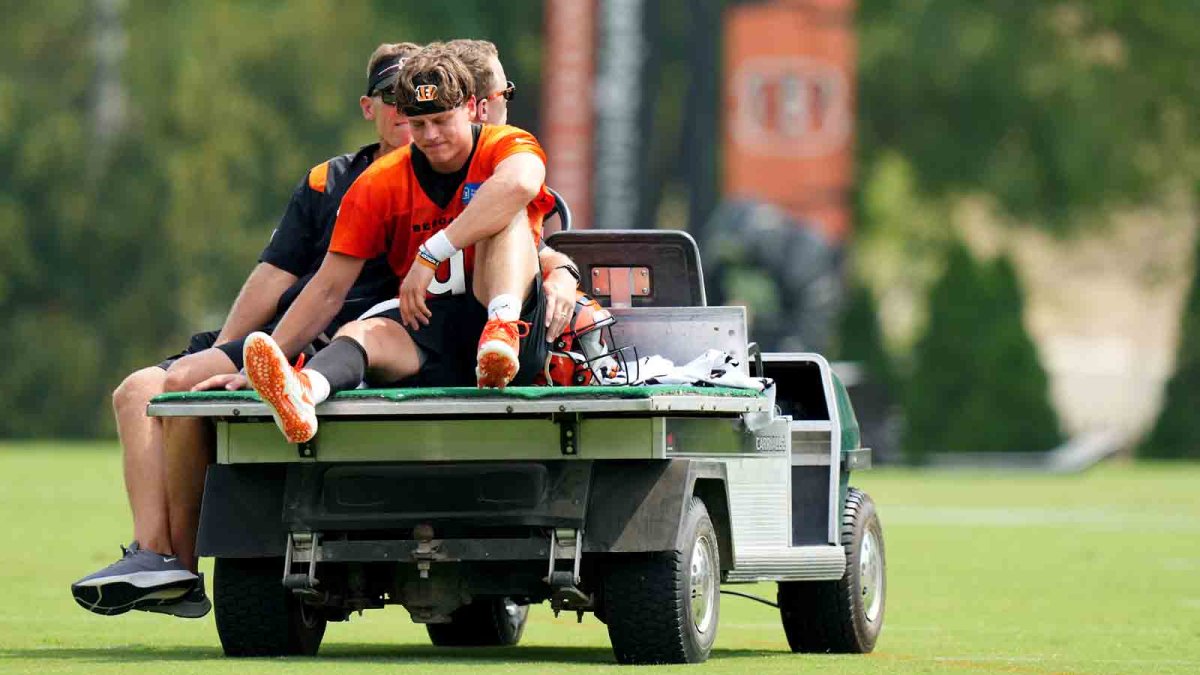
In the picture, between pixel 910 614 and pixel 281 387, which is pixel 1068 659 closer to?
pixel 910 614

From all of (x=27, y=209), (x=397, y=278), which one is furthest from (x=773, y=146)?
(x=397, y=278)

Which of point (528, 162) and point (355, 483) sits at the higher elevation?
point (528, 162)

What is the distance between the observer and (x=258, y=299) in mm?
10875

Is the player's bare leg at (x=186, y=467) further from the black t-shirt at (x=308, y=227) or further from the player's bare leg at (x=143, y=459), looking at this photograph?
the black t-shirt at (x=308, y=227)

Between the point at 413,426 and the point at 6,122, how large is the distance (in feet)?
131

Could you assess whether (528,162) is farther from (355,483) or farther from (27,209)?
(27,209)

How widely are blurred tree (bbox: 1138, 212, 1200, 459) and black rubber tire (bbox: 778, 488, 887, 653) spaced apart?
30323 millimetres

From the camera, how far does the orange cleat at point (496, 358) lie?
29.8ft

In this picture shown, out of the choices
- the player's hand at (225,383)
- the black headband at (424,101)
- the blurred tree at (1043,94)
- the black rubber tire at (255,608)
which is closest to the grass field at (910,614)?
the black rubber tire at (255,608)

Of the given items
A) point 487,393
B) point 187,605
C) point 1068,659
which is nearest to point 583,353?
point 487,393

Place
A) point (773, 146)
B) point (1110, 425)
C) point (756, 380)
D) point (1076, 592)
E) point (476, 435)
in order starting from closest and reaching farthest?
point (476, 435)
point (756, 380)
point (1076, 592)
point (773, 146)
point (1110, 425)

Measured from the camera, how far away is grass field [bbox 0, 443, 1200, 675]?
10008 millimetres

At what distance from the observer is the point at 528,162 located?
9914 mm

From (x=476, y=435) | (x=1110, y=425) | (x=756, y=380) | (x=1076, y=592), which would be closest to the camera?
(x=476, y=435)
